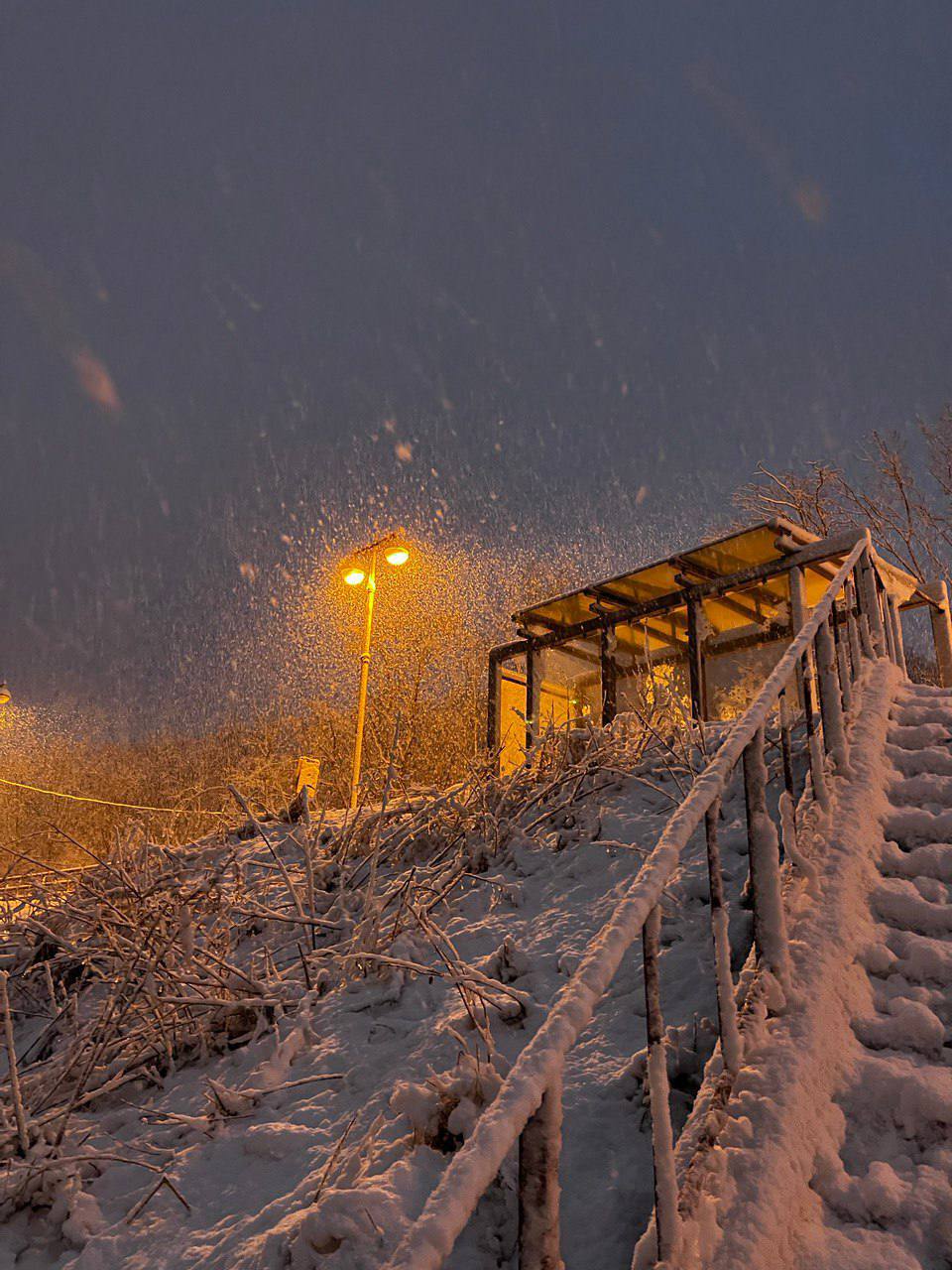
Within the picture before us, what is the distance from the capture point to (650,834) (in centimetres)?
451

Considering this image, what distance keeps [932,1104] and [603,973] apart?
1089 mm

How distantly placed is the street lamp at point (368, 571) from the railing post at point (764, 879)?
1081 cm

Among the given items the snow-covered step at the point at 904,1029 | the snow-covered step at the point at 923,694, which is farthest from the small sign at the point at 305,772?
the snow-covered step at the point at 904,1029

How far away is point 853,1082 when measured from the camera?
2.27 m

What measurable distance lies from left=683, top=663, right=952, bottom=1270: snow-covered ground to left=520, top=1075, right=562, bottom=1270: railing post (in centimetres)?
42

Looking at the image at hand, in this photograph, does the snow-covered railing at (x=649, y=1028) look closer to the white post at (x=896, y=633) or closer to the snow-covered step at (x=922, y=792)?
the snow-covered step at (x=922, y=792)

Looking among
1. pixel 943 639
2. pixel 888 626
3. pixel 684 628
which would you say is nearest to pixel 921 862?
pixel 888 626

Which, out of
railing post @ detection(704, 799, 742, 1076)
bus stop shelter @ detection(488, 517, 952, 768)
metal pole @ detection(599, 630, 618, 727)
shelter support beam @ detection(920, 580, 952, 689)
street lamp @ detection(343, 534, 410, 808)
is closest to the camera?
railing post @ detection(704, 799, 742, 1076)

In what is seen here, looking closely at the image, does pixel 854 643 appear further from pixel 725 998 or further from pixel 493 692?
pixel 493 692

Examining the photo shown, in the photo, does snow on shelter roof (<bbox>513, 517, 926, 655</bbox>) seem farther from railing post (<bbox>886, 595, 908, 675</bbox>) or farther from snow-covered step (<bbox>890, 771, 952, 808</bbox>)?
snow-covered step (<bbox>890, 771, 952, 808</bbox>)

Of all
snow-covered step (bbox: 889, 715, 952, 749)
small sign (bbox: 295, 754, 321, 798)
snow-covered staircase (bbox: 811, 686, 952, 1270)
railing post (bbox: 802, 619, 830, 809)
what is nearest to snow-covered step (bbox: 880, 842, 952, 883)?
snow-covered staircase (bbox: 811, 686, 952, 1270)

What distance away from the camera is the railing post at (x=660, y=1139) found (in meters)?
1.73

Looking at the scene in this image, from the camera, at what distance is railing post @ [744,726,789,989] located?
2.65 m

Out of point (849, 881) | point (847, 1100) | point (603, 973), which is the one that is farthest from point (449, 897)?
point (603, 973)
